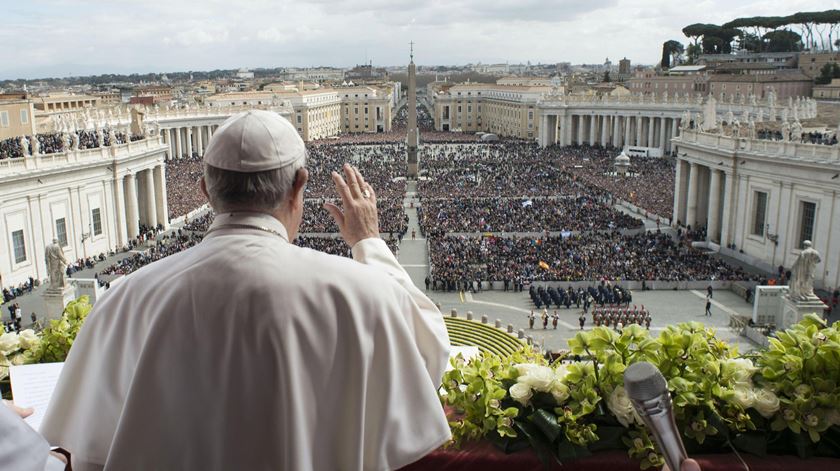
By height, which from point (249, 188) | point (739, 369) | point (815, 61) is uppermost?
point (815, 61)

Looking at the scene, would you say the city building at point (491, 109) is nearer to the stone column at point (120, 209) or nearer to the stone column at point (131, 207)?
the stone column at point (131, 207)

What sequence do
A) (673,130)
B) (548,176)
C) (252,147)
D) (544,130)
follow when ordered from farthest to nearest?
(544,130) < (673,130) < (548,176) < (252,147)

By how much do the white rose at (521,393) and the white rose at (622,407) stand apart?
531mm

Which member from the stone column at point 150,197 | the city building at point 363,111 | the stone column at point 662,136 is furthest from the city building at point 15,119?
the city building at point 363,111

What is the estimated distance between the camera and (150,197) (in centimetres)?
4472

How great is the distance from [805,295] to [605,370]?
20.4 metres

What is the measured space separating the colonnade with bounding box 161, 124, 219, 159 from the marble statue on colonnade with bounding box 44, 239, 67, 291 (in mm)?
55072

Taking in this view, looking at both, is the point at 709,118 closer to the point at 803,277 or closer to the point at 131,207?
the point at 803,277

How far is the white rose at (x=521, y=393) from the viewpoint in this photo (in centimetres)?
478

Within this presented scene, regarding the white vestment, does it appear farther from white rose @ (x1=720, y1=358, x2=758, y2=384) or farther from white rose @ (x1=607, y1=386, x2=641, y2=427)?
white rose @ (x1=720, y1=358, x2=758, y2=384)

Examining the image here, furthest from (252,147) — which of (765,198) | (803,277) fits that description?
(765,198)

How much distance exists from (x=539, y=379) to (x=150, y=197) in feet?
143

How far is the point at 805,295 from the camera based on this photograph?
72.7 ft

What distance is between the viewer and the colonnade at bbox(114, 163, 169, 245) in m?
41.2
